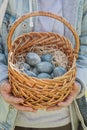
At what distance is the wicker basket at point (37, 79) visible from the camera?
1.49 meters

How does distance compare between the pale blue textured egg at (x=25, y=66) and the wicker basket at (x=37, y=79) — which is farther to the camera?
the pale blue textured egg at (x=25, y=66)

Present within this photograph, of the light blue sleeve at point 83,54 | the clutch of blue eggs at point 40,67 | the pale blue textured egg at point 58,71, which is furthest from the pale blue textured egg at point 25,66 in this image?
the light blue sleeve at point 83,54

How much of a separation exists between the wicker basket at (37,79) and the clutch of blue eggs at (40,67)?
4 centimetres

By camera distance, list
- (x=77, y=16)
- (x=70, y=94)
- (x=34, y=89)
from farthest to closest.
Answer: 1. (x=77, y=16)
2. (x=70, y=94)
3. (x=34, y=89)

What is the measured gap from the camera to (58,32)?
5.76 feet

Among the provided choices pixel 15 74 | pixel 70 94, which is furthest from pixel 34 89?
pixel 70 94

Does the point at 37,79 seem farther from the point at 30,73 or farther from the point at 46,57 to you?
the point at 46,57

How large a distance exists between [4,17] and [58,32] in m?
0.24

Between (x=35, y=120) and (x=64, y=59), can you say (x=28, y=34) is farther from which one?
(x=35, y=120)

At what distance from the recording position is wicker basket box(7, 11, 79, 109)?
4.89 ft

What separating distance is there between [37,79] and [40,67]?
0.15m

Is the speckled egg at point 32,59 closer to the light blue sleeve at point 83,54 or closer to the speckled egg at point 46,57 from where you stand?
the speckled egg at point 46,57

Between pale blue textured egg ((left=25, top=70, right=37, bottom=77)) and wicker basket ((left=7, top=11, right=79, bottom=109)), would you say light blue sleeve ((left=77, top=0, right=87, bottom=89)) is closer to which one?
wicker basket ((left=7, top=11, right=79, bottom=109))

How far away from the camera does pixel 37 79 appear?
1.47 m
